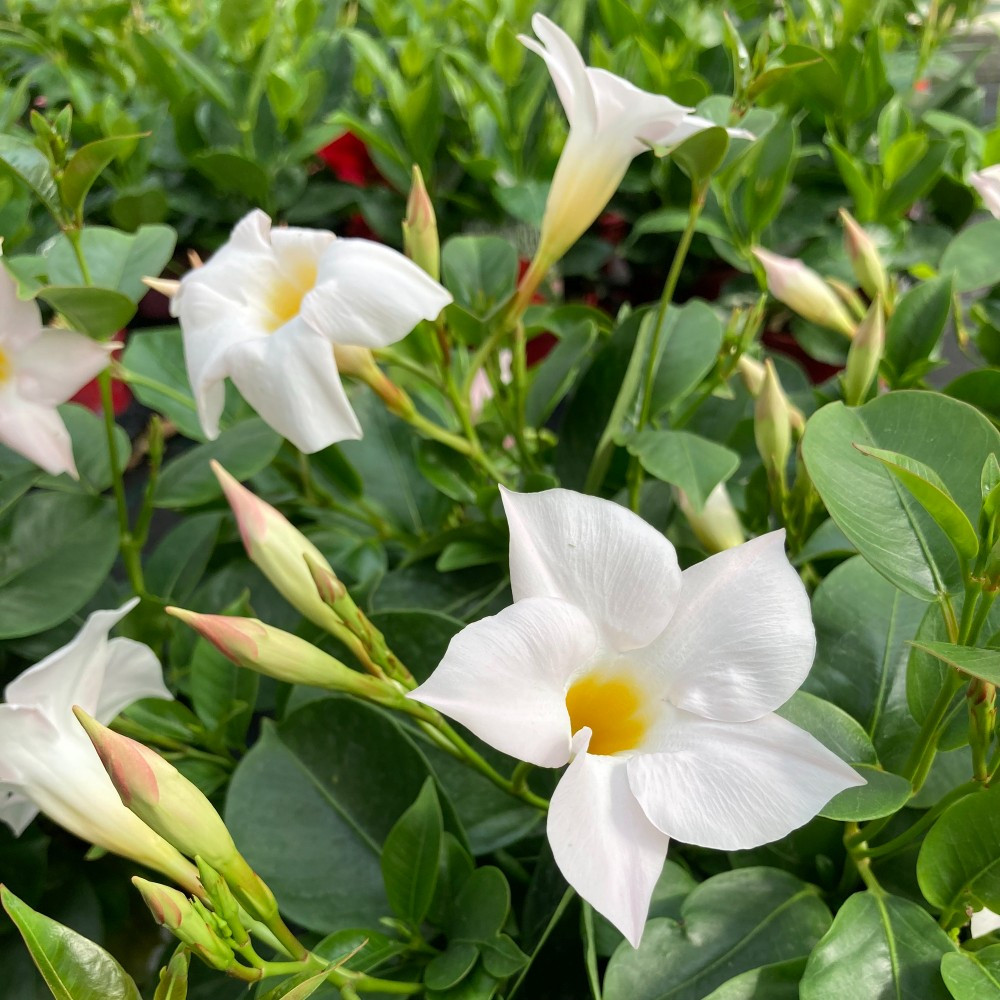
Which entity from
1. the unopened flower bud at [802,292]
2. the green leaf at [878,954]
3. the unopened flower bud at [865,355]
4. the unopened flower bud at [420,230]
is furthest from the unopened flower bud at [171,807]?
the unopened flower bud at [802,292]

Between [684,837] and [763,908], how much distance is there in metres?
0.16

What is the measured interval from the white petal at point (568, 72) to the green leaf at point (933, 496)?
33 cm

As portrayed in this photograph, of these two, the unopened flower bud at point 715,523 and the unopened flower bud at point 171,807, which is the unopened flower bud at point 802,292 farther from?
the unopened flower bud at point 171,807

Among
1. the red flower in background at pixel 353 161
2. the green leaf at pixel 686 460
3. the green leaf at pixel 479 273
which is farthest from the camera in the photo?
the red flower in background at pixel 353 161

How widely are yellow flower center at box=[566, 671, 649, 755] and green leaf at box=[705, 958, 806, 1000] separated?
0.12 metres

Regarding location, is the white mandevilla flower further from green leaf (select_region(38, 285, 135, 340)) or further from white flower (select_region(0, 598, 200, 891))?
green leaf (select_region(38, 285, 135, 340))

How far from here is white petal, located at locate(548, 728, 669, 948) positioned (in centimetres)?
30

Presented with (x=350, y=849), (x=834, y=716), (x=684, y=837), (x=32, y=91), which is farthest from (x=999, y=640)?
(x=32, y=91)

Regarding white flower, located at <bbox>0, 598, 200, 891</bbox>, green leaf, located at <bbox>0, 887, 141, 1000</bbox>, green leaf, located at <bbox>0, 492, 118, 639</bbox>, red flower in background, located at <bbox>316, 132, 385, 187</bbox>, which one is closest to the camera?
green leaf, located at <bbox>0, 887, 141, 1000</bbox>

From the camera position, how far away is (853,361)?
575 mm

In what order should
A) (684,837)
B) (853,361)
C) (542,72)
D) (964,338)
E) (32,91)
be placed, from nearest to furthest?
(684,837)
(853,361)
(964,338)
(542,72)
(32,91)

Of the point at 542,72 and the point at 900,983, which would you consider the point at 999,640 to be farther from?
the point at 542,72

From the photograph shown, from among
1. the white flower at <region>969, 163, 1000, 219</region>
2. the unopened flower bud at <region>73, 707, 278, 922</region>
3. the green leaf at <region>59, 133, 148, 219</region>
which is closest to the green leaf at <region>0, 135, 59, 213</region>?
the green leaf at <region>59, 133, 148, 219</region>

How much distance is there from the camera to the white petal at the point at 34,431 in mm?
563
